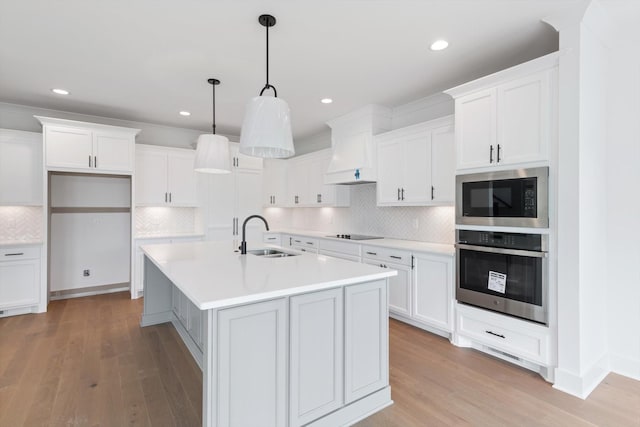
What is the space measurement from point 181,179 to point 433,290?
13.5 ft

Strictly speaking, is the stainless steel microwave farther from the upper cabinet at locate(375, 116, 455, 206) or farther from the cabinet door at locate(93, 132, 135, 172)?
the cabinet door at locate(93, 132, 135, 172)

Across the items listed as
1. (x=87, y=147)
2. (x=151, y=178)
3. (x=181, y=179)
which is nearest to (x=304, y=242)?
(x=181, y=179)

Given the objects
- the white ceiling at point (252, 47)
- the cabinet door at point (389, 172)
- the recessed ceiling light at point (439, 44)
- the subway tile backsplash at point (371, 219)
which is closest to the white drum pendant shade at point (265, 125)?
the white ceiling at point (252, 47)

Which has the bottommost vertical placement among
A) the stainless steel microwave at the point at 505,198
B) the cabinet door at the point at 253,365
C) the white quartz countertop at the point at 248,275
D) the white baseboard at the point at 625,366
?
the white baseboard at the point at 625,366

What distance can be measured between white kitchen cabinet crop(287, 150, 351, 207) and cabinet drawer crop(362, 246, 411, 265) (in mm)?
1287

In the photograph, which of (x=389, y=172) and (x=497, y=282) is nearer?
(x=497, y=282)

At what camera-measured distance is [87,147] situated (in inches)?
169

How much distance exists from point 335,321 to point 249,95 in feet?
9.95

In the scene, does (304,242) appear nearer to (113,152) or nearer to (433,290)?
(433,290)

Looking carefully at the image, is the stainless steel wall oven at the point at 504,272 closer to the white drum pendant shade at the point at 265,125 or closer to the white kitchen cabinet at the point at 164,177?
the white drum pendant shade at the point at 265,125

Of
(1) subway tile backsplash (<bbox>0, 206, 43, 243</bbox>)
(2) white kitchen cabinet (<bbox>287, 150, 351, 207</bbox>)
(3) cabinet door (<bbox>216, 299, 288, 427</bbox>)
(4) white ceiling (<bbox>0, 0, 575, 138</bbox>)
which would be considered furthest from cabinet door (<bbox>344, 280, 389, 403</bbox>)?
(1) subway tile backsplash (<bbox>0, 206, 43, 243</bbox>)

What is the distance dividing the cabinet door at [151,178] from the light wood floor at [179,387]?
214cm

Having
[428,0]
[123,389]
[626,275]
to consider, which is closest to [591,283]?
[626,275]

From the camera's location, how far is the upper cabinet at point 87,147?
4.08m
